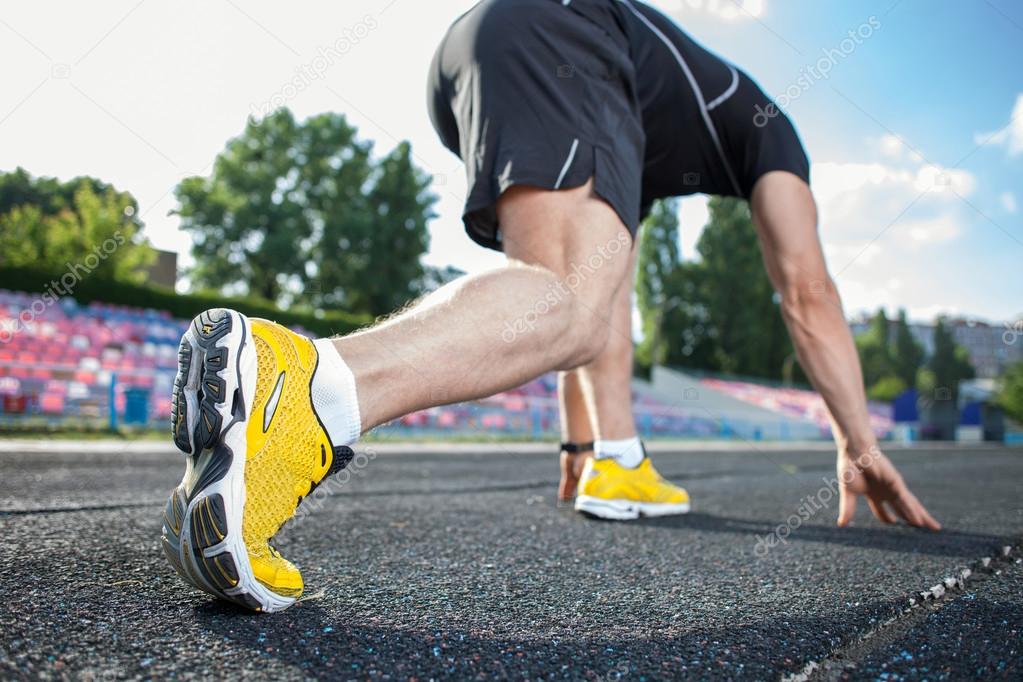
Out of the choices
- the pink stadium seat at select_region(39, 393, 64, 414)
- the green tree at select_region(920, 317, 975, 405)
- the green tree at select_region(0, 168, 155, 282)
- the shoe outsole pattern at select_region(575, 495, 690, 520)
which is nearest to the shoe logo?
the shoe outsole pattern at select_region(575, 495, 690, 520)

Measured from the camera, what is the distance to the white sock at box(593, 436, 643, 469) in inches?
85.7

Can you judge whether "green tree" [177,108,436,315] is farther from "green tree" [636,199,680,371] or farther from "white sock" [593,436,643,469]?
"white sock" [593,436,643,469]

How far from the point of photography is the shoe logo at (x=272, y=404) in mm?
961

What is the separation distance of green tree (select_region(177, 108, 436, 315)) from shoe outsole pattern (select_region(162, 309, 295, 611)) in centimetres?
2912

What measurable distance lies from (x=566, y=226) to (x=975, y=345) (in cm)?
11200

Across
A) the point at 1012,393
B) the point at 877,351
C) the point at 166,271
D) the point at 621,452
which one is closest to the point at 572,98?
the point at 621,452

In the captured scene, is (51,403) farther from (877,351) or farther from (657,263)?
(877,351)

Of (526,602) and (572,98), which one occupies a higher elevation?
(572,98)

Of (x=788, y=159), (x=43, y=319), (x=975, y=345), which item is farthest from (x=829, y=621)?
(x=975, y=345)

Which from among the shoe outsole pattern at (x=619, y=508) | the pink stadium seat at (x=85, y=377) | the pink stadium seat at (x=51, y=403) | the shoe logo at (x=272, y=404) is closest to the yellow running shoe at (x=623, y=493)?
the shoe outsole pattern at (x=619, y=508)

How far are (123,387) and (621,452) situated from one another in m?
8.47

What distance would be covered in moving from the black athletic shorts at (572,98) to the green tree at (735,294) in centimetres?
3786

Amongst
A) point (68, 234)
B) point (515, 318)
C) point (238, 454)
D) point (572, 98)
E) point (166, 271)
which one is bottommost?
point (238, 454)

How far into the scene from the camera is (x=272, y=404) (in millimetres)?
968
